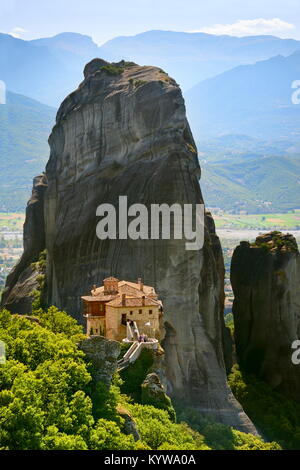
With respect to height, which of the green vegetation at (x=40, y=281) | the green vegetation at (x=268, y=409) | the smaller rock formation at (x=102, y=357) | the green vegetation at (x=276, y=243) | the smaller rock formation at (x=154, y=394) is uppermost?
the green vegetation at (x=276, y=243)

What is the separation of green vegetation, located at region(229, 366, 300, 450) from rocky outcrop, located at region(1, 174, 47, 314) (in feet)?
66.3

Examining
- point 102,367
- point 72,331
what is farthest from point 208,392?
point 102,367

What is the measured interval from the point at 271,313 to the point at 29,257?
24.6 metres

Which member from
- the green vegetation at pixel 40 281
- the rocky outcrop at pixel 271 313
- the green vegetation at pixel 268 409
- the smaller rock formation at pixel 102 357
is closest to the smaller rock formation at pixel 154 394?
the smaller rock formation at pixel 102 357

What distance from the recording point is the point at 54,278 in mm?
72812

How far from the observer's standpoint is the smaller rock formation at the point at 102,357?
3606 centimetres

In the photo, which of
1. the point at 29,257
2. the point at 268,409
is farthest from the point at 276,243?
the point at 29,257

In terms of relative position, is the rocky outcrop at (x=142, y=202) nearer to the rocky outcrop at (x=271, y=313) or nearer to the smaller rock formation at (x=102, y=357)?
the rocky outcrop at (x=271, y=313)

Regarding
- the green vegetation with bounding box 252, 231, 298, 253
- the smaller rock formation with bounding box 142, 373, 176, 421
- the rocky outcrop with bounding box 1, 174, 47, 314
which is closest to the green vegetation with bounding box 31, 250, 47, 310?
the rocky outcrop with bounding box 1, 174, 47, 314

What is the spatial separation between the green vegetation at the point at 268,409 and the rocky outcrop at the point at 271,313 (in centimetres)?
198

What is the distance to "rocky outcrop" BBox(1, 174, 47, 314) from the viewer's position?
259ft

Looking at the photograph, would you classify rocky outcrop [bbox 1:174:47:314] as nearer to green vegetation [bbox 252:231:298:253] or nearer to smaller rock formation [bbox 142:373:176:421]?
green vegetation [bbox 252:231:298:253]

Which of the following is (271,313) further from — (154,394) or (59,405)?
(59,405)
